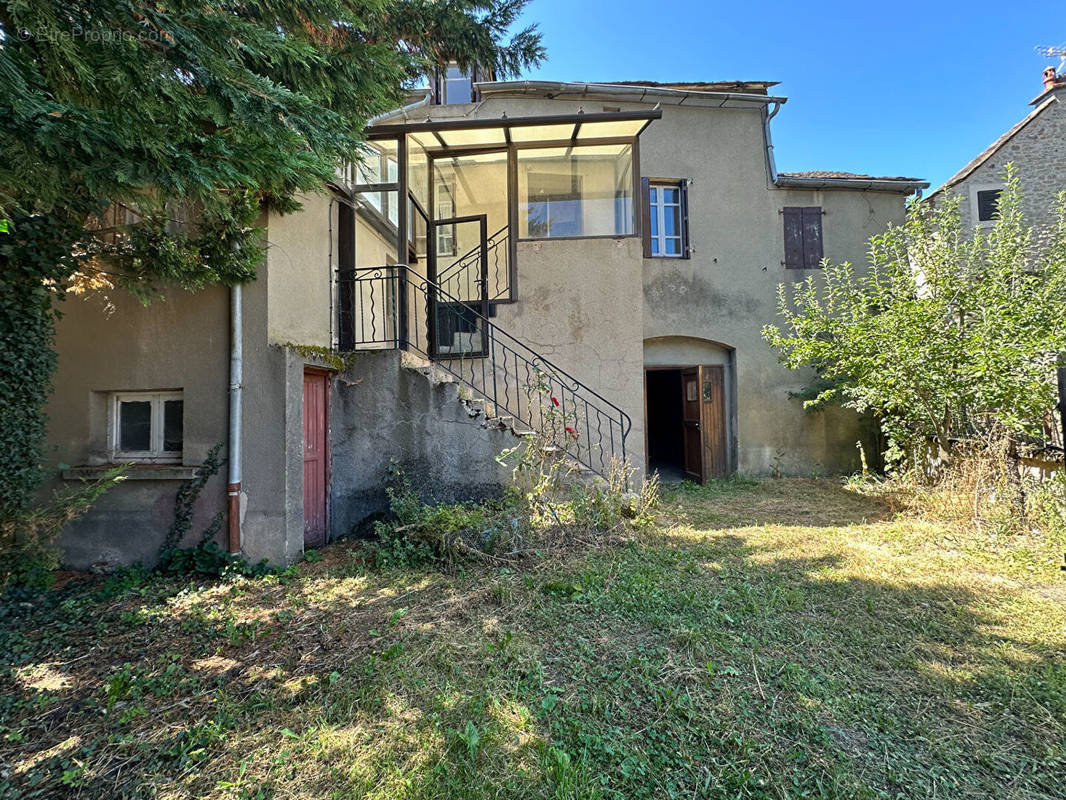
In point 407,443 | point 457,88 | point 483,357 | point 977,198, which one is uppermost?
point 457,88

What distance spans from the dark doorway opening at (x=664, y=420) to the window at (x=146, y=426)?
31.8 ft

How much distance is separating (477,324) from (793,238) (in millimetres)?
6719

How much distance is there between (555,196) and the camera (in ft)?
22.0

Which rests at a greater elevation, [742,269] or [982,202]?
[982,202]

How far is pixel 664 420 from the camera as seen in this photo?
42.9 ft

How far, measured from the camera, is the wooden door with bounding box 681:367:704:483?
30.9ft

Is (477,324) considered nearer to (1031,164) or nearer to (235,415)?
(235,415)

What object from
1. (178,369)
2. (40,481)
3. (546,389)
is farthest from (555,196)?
(40,481)

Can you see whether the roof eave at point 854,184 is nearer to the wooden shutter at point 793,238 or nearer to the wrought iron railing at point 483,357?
the wooden shutter at point 793,238

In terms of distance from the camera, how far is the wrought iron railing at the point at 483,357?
5.93m

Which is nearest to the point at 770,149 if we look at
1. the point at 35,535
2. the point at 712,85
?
the point at 712,85

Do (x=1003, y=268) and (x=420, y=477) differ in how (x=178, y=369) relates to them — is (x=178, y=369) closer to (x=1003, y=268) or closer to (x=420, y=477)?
(x=420, y=477)

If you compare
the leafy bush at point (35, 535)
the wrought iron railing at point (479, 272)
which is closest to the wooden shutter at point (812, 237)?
the wrought iron railing at point (479, 272)

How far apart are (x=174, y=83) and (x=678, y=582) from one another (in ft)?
14.3
